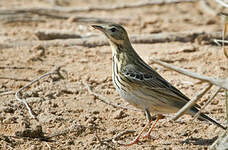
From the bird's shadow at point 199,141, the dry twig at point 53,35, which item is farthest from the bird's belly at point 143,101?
the dry twig at point 53,35

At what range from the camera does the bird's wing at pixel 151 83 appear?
550cm

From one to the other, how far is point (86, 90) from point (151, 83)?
145 cm

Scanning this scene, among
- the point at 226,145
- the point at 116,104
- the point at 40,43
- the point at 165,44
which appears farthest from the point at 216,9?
the point at 226,145

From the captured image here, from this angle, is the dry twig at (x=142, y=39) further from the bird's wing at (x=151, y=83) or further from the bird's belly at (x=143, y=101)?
the bird's belly at (x=143, y=101)

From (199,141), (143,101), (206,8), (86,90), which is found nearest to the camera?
(199,141)

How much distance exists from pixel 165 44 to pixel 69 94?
268 centimetres

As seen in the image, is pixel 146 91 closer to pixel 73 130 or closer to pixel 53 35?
pixel 73 130

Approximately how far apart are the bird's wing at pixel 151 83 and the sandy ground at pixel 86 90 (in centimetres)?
41

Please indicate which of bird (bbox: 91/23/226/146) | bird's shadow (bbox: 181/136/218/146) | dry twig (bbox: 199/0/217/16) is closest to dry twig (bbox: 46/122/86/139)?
bird (bbox: 91/23/226/146)

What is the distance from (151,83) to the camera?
5.55 m

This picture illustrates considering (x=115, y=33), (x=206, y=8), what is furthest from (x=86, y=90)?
(x=206, y=8)

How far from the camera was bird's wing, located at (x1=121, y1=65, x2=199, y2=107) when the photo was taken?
5496 mm

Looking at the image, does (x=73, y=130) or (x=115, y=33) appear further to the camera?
(x=115, y=33)

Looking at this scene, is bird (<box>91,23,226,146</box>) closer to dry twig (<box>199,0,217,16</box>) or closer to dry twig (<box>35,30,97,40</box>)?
dry twig (<box>35,30,97,40</box>)
